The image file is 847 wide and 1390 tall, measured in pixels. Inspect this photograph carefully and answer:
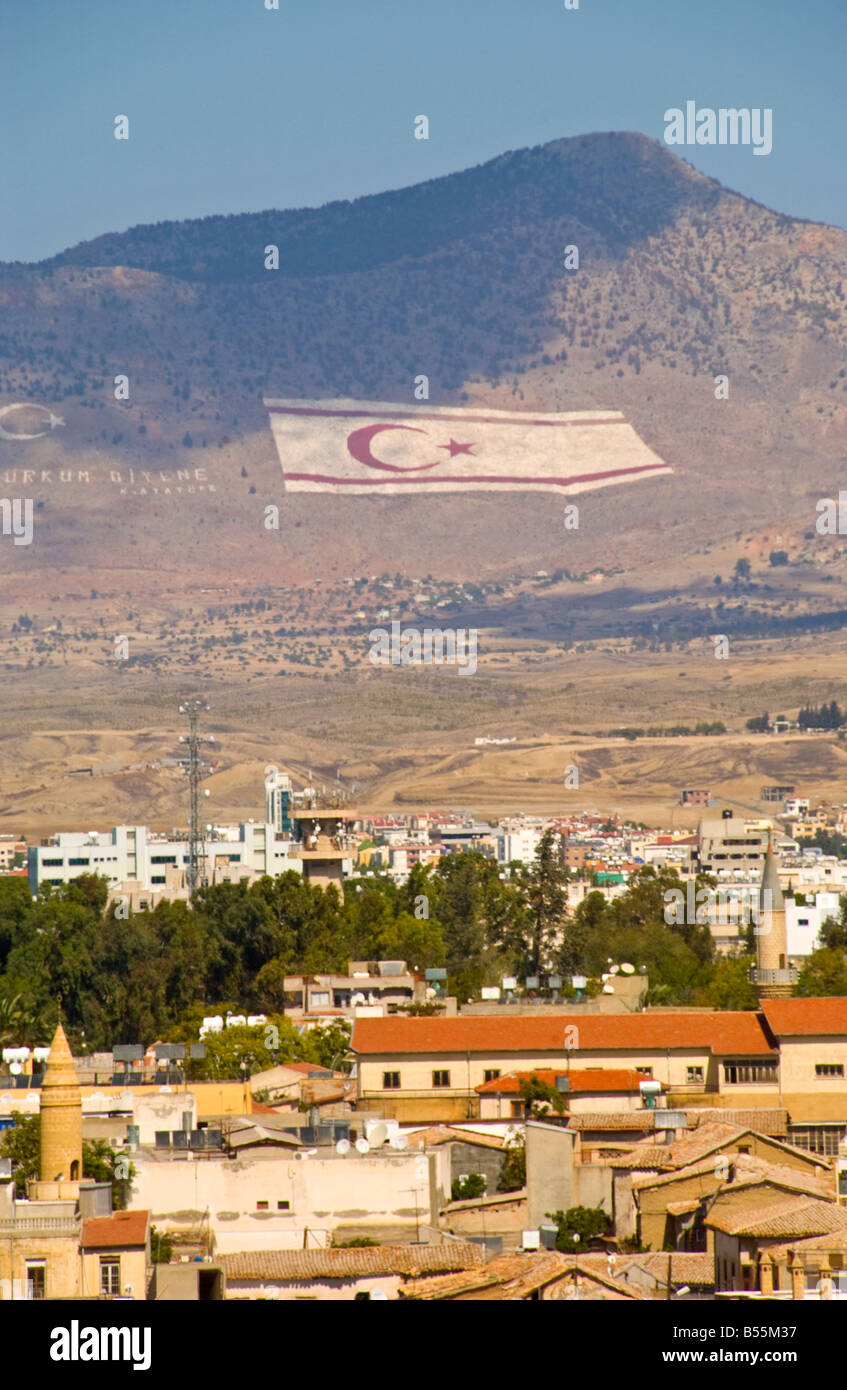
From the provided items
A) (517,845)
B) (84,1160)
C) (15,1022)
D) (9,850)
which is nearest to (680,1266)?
(84,1160)

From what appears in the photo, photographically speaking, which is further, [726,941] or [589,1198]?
[726,941]

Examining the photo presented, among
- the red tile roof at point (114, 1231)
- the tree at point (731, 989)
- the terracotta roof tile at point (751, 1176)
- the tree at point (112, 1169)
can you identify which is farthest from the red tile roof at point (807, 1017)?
the red tile roof at point (114, 1231)

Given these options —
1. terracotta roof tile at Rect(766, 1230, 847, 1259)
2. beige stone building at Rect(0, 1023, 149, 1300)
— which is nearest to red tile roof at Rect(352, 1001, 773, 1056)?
beige stone building at Rect(0, 1023, 149, 1300)

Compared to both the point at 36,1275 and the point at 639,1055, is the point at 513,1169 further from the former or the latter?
the point at 36,1275
